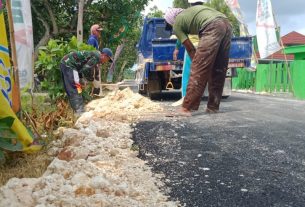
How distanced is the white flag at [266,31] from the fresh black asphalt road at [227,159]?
9.09 metres

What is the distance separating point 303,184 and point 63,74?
479 centimetres

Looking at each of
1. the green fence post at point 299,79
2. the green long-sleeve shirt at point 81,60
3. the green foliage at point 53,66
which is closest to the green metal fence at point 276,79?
the green fence post at point 299,79

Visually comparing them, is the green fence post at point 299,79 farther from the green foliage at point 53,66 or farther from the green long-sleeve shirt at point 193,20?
the green long-sleeve shirt at point 193,20

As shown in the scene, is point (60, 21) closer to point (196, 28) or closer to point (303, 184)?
point (196, 28)

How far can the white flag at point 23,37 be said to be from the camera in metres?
6.92

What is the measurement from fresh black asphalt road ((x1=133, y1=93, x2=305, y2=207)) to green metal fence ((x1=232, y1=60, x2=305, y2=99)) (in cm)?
976

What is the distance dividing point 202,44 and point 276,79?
1212 cm

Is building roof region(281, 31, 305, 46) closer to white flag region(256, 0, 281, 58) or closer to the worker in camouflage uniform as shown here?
white flag region(256, 0, 281, 58)

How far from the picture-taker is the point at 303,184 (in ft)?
8.80

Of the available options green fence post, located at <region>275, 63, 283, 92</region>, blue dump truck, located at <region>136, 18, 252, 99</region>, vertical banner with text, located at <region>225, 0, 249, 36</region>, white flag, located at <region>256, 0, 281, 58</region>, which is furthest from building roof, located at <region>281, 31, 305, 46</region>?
blue dump truck, located at <region>136, 18, 252, 99</region>

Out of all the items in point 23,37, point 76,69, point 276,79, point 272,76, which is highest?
point 23,37

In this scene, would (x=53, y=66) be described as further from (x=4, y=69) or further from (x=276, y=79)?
(x=276, y=79)

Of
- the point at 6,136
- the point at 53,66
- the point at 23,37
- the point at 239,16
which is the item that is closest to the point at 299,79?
the point at 239,16

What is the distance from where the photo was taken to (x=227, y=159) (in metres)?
3.24
